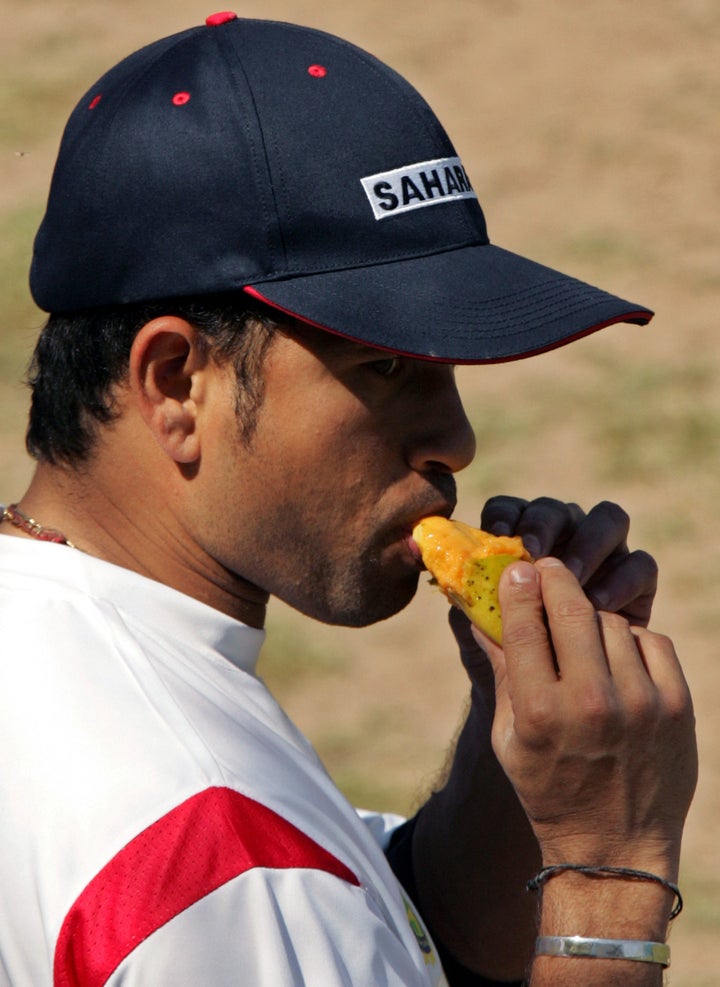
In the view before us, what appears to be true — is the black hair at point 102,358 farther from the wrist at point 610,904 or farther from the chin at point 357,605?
the wrist at point 610,904

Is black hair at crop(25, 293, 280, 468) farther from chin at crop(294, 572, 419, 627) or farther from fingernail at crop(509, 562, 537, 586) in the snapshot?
fingernail at crop(509, 562, 537, 586)

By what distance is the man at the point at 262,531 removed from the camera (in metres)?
1.95

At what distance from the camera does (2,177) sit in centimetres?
1149

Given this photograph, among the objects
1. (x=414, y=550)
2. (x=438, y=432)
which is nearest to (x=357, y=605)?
(x=414, y=550)

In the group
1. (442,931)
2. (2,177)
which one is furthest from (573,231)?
(442,931)

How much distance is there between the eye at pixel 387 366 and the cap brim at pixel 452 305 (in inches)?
4.2

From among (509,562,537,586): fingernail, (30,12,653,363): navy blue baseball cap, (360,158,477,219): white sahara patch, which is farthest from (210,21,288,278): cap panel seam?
(509,562,537,586): fingernail

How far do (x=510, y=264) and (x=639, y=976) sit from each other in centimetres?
118

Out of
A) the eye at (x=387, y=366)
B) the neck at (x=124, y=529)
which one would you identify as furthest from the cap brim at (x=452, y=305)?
the neck at (x=124, y=529)

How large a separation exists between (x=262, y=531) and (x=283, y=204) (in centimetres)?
53

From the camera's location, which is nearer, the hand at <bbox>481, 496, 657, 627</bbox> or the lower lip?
the lower lip

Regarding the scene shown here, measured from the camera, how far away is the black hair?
2346 millimetres

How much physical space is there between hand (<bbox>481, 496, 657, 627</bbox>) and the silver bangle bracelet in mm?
845

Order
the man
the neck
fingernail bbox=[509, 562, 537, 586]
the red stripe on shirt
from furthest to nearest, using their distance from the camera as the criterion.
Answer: the neck < fingernail bbox=[509, 562, 537, 586] < the man < the red stripe on shirt
